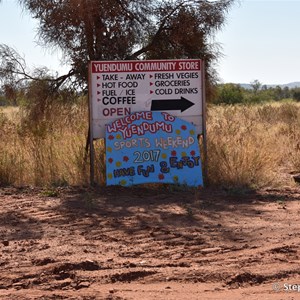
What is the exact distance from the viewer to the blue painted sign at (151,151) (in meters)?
10.4

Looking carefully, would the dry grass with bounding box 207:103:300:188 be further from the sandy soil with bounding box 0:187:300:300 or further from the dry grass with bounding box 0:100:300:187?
the sandy soil with bounding box 0:187:300:300

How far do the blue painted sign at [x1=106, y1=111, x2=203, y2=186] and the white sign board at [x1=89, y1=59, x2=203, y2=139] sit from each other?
18 cm

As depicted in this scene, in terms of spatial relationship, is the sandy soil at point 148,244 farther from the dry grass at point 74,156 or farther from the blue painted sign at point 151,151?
the dry grass at point 74,156

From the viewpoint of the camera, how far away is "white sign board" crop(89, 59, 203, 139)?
10.6 m

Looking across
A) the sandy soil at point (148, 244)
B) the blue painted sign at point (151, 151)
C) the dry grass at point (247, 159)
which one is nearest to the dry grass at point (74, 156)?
the dry grass at point (247, 159)

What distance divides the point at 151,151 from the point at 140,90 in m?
1.09

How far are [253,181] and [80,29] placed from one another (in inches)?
168

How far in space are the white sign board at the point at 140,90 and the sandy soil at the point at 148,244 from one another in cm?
141

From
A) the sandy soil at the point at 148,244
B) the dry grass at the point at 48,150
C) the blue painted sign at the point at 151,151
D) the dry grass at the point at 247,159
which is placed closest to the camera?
the sandy soil at the point at 148,244

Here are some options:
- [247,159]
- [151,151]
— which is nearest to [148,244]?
[151,151]

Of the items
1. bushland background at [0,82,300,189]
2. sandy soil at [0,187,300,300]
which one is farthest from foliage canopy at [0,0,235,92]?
sandy soil at [0,187,300,300]

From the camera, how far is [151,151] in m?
10.5

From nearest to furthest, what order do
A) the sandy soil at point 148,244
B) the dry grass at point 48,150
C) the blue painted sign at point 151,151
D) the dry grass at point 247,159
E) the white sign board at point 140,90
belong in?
the sandy soil at point 148,244 < the blue painted sign at point 151,151 < the white sign board at point 140,90 < the dry grass at point 247,159 < the dry grass at point 48,150

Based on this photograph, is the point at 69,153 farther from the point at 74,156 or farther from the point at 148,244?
the point at 148,244
